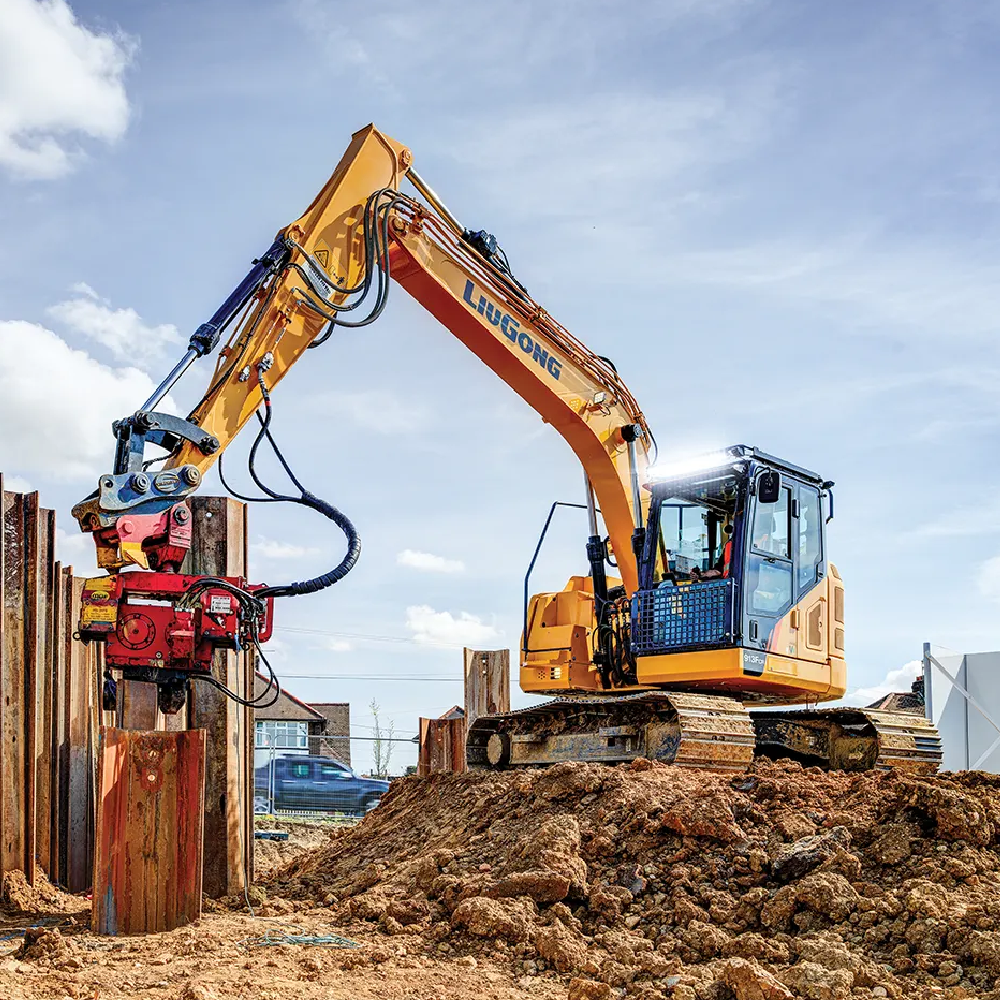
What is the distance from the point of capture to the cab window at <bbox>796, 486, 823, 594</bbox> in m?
10.8

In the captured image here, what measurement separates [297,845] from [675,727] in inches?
240

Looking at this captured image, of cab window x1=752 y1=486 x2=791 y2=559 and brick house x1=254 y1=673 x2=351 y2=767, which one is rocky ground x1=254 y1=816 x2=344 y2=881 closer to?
cab window x1=752 y1=486 x2=791 y2=559

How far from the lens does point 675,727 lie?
9.88 m

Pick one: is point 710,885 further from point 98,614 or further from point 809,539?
point 809,539

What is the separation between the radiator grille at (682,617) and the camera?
10.3 meters

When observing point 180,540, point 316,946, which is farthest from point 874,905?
point 180,540

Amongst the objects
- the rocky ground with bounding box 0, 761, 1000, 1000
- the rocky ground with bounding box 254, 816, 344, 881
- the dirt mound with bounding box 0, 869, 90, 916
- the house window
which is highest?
the rocky ground with bounding box 0, 761, 1000, 1000

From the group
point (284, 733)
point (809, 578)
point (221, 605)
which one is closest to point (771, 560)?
point (809, 578)

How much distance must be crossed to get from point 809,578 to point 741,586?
3.35 feet

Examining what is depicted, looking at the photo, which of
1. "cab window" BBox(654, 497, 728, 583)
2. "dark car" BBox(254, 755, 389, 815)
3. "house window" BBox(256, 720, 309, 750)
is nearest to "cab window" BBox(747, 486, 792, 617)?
"cab window" BBox(654, 497, 728, 583)

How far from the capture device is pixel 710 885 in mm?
7305

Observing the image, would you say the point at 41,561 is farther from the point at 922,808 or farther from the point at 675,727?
the point at 922,808

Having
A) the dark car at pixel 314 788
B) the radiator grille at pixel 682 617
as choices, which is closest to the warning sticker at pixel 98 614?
the radiator grille at pixel 682 617

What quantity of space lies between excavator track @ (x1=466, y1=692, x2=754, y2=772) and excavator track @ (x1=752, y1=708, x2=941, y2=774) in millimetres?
1166
